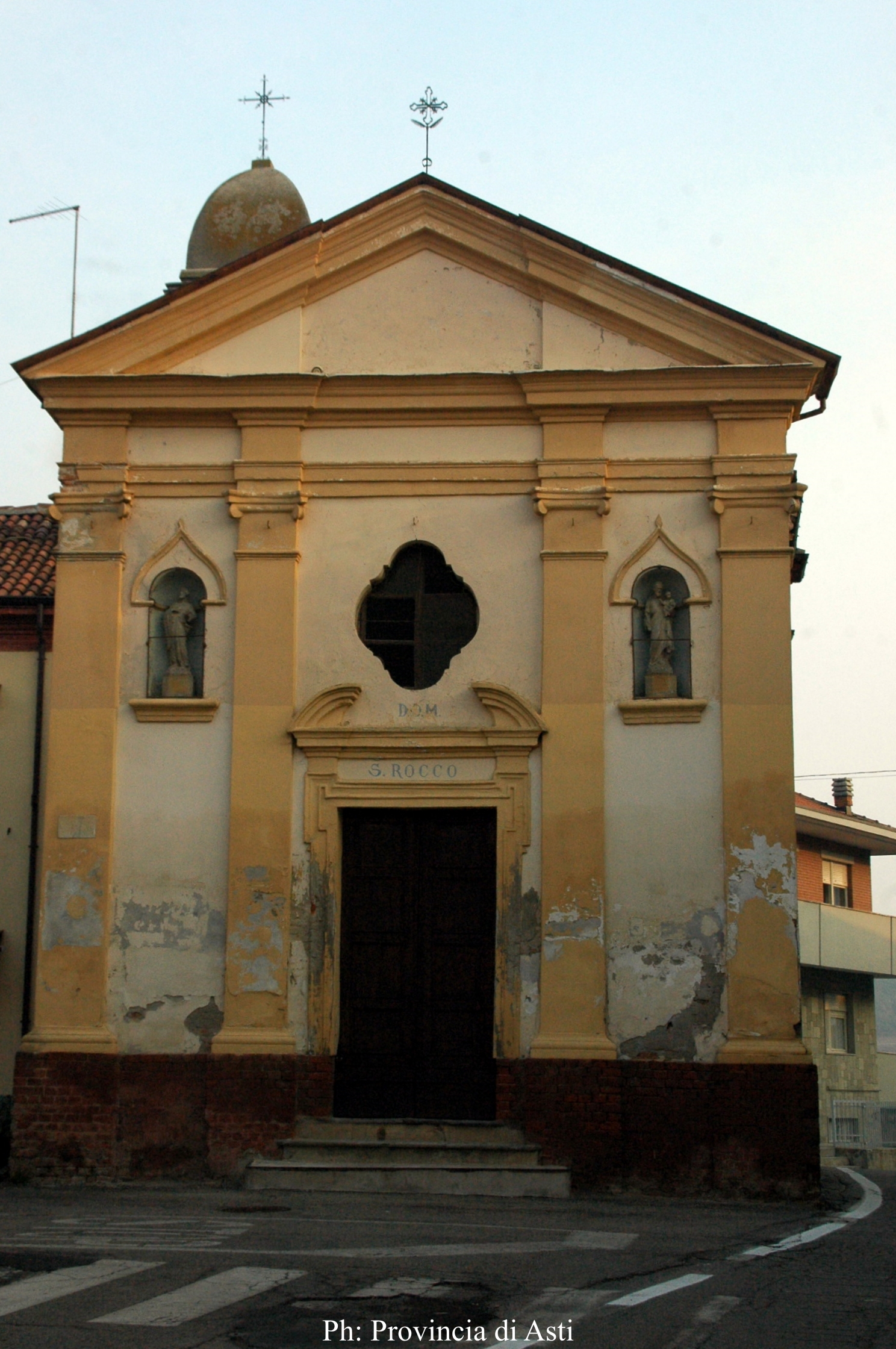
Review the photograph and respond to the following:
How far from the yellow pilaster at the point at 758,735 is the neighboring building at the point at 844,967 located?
1844 centimetres

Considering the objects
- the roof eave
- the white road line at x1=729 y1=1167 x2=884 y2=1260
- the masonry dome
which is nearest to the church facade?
the white road line at x1=729 y1=1167 x2=884 y2=1260

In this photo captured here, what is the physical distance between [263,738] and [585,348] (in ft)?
15.6

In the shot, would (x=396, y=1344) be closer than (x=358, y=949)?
Yes

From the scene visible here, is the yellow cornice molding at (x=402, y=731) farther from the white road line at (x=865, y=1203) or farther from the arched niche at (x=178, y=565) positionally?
the white road line at (x=865, y=1203)

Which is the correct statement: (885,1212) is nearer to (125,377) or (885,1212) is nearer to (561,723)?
(561,723)

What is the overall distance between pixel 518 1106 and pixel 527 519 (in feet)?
17.3

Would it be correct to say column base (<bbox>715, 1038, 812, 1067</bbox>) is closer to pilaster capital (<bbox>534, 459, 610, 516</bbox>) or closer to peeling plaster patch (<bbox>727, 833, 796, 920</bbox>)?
peeling plaster patch (<bbox>727, 833, 796, 920</bbox>)

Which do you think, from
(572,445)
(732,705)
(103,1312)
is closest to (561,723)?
(732,705)

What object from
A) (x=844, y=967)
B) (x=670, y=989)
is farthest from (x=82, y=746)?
(x=844, y=967)

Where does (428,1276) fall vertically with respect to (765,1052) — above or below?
below

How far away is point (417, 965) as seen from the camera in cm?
1478

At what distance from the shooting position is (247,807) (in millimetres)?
14812

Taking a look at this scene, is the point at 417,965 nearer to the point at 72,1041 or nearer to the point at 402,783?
the point at 402,783

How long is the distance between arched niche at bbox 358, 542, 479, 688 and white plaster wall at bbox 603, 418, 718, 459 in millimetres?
1923
